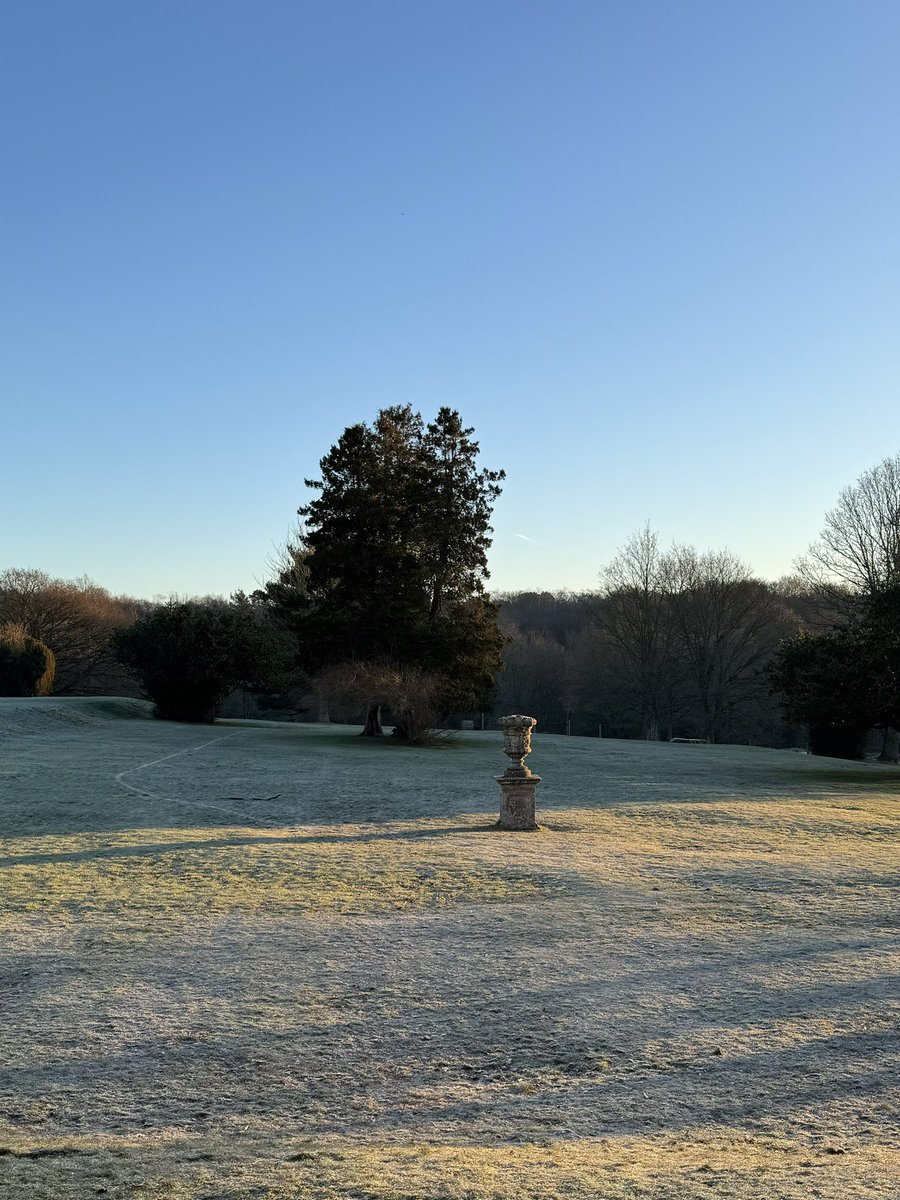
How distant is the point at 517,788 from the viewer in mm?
13633

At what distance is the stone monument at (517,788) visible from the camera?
1364 centimetres

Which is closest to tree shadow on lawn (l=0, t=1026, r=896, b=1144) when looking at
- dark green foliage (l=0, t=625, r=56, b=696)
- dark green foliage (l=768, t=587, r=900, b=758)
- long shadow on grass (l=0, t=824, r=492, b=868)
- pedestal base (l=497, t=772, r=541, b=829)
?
long shadow on grass (l=0, t=824, r=492, b=868)

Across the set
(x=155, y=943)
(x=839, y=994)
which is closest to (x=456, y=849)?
(x=155, y=943)

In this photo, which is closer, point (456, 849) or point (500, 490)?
point (456, 849)

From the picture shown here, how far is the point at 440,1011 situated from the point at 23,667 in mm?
35793

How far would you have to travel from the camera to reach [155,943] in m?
7.52

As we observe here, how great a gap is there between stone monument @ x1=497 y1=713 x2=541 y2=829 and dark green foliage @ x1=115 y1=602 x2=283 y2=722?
20.2 m

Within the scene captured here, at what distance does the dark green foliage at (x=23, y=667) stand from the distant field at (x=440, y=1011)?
25.9 meters

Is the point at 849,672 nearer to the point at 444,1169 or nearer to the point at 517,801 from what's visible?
the point at 517,801

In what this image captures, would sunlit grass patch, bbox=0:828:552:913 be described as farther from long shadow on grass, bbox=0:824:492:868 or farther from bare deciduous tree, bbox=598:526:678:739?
bare deciduous tree, bbox=598:526:678:739

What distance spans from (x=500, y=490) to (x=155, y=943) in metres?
25.6

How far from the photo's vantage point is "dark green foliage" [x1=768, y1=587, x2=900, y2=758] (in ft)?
81.6

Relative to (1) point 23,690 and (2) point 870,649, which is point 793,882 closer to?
(2) point 870,649

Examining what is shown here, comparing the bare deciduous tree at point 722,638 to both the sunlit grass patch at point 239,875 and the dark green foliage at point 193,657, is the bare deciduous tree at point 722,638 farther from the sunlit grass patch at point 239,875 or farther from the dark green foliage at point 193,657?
the sunlit grass patch at point 239,875
